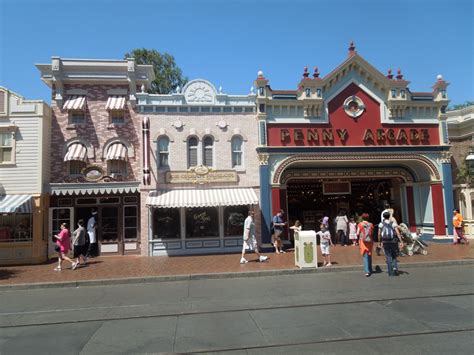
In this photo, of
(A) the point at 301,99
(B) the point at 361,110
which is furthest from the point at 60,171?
(B) the point at 361,110

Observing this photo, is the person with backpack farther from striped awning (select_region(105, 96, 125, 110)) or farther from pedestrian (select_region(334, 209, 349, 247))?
striped awning (select_region(105, 96, 125, 110))

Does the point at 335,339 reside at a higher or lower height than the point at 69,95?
lower

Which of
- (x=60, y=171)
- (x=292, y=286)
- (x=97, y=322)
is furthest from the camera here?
(x=60, y=171)

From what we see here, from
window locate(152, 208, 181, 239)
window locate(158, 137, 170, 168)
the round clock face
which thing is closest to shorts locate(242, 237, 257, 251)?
window locate(152, 208, 181, 239)

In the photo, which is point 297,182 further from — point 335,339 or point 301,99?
point 335,339

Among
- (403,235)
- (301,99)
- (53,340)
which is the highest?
(301,99)

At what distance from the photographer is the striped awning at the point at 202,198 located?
16222mm

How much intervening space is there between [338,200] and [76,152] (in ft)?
44.7

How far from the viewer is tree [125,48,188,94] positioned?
3328cm

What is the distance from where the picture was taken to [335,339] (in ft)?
18.2

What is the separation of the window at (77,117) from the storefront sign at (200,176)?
4563 millimetres

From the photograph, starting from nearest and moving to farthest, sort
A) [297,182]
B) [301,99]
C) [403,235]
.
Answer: [403,235]
[301,99]
[297,182]

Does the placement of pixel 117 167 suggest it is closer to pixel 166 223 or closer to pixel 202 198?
pixel 166 223

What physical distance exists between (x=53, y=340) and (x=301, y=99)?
15007 mm
